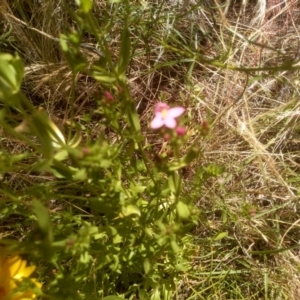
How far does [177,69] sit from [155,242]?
68 centimetres

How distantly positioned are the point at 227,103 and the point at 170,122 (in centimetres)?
79

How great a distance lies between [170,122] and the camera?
0.92m

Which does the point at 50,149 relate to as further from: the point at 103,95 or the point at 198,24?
the point at 198,24

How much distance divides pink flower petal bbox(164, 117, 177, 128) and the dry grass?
572 mm

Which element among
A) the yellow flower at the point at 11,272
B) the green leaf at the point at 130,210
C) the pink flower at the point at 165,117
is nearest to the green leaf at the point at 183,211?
the green leaf at the point at 130,210

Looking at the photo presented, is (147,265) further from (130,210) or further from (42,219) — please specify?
(42,219)

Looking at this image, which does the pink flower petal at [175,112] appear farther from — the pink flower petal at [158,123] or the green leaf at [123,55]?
the green leaf at [123,55]

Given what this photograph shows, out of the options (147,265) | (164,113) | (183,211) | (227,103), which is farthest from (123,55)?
(227,103)

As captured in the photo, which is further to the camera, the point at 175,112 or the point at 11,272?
the point at 11,272

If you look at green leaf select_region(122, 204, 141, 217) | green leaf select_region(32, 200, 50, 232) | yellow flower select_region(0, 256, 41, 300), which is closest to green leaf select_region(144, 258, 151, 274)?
green leaf select_region(122, 204, 141, 217)

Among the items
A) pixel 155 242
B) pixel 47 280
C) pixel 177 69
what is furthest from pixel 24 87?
pixel 155 242

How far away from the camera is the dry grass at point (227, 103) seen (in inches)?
61.4

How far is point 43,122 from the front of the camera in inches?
37.1

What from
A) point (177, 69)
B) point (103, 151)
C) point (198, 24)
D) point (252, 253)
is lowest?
point (252, 253)
